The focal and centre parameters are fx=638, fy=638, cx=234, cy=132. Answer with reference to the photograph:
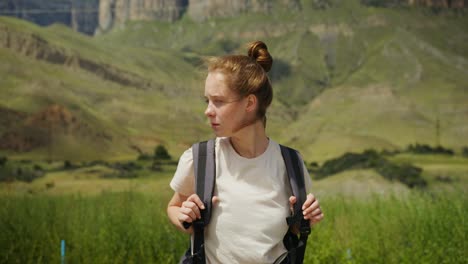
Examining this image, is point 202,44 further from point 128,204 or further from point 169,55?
point 128,204

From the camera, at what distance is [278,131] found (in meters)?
24.9

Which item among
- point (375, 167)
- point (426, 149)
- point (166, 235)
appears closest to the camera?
point (166, 235)

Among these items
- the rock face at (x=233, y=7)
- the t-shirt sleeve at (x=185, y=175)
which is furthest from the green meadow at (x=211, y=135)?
the t-shirt sleeve at (x=185, y=175)

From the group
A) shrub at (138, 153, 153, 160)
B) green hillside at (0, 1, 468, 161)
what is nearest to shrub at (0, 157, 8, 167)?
green hillside at (0, 1, 468, 161)

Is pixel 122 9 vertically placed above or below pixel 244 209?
below

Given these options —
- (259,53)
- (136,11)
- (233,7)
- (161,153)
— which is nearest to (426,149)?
(161,153)

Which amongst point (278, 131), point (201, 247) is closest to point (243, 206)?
point (201, 247)

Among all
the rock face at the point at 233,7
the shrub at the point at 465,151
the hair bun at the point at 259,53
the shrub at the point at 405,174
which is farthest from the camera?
the rock face at the point at 233,7

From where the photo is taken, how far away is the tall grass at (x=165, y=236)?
16.8 feet

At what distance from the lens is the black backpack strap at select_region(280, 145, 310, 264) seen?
177 cm

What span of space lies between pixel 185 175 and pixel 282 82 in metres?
32.2

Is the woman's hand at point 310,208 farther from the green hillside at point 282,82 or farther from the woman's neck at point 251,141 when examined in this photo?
the green hillside at point 282,82

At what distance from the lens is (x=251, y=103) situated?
1774mm

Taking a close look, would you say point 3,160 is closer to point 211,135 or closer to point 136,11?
point 211,135
